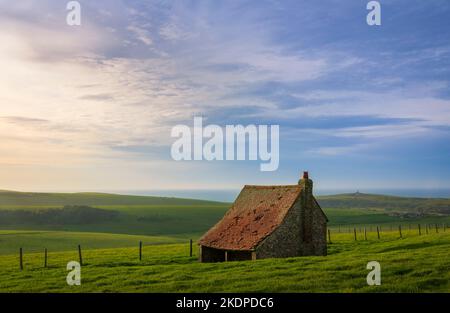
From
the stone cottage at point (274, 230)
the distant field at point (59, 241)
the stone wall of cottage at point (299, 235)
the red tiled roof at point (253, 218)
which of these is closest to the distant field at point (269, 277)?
the stone wall of cottage at point (299, 235)

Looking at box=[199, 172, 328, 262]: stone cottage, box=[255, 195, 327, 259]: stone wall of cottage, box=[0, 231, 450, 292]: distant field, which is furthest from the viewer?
box=[199, 172, 328, 262]: stone cottage

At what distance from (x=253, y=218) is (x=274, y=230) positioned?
4340 millimetres

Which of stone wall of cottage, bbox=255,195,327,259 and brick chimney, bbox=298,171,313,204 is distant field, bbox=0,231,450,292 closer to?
stone wall of cottage, bbox=255,195,327,259

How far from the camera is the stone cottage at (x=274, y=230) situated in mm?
38688

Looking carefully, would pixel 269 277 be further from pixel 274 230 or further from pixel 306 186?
pixel 306 186

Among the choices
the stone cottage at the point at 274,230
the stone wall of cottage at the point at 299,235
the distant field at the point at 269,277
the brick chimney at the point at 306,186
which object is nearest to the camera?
the distant field at the point at 269,277

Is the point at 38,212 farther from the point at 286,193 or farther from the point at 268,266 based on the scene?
the point at 268,266

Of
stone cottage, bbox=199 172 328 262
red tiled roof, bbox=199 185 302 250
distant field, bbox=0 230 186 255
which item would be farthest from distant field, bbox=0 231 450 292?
distant field, bbox=0 230 186 255

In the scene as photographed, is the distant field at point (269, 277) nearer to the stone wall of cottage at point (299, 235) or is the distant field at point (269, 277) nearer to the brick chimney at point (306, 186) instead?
the stone wall of cottage at point (299, 235)

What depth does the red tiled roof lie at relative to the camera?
3947 cm

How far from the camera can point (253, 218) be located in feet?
141

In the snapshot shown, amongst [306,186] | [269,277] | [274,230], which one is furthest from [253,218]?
[269,277]
